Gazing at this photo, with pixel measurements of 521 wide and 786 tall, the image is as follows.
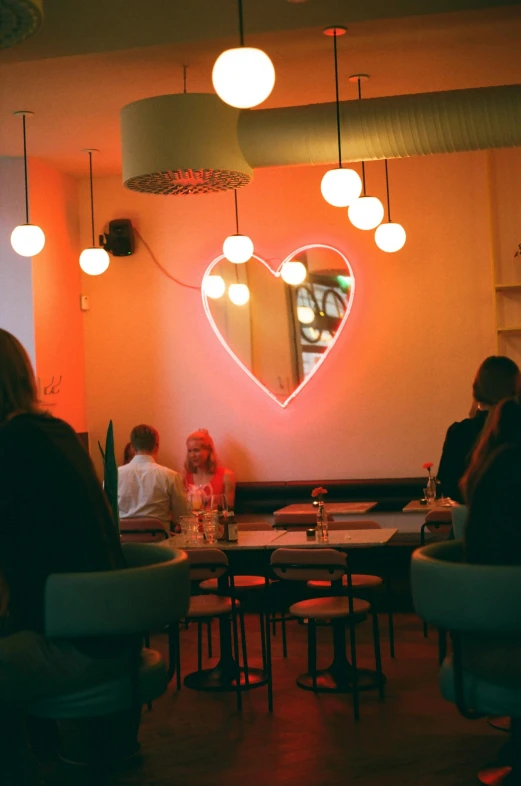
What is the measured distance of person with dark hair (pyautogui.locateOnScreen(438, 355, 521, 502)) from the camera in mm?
4516

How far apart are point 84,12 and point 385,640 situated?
3.77 meters

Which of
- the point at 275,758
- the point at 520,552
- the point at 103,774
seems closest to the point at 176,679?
the point at 275,758

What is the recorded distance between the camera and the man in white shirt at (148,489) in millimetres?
6094

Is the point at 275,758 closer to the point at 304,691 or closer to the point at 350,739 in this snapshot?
the point at 350,739

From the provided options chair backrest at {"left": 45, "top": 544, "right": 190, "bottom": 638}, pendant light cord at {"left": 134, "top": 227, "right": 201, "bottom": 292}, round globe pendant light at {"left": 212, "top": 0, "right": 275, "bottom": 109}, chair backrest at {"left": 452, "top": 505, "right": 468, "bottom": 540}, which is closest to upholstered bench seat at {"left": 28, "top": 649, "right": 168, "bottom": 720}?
chair backrest at {"left": 45, "top": 544, "right": 190, "bottom": 638}

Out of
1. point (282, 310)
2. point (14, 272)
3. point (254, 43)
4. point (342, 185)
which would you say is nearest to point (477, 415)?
point (342, 185)

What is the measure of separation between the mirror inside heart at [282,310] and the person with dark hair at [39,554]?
4939 millimetres

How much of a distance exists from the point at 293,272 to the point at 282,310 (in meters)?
0.32

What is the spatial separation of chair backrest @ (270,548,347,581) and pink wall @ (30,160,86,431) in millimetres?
3267

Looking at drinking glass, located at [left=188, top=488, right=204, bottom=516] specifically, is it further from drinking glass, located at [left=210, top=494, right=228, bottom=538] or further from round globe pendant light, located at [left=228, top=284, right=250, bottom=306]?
round globe pendant light, located at [left=228, top=284, right=250, bottom=306]

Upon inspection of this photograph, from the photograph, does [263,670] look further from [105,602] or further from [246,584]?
[105,602]

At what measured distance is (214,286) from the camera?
7742mm

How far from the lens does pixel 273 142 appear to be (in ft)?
18.5

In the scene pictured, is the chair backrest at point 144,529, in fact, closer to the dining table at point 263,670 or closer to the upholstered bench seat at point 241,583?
the upholstered bench seat at point 241,583
